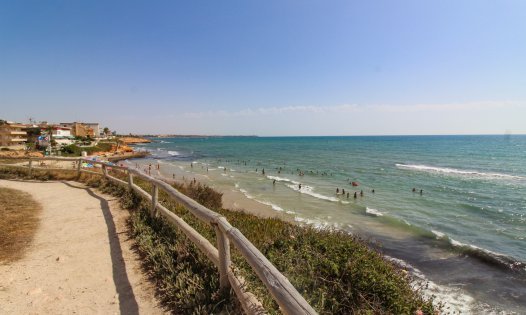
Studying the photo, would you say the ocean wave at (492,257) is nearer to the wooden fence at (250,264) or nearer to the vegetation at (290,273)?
the vegetation at (290,273)

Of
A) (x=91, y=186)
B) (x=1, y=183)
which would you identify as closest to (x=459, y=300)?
(x=91, y=186)

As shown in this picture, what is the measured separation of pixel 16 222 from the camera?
7.06 metres

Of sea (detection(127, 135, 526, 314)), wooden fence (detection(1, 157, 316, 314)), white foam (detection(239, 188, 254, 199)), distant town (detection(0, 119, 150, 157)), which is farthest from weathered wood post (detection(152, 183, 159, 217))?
distant town (detection(0, 119, 150, 157))

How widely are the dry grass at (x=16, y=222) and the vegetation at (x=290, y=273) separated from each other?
2.13 metres

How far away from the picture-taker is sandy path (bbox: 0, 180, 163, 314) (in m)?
3.86

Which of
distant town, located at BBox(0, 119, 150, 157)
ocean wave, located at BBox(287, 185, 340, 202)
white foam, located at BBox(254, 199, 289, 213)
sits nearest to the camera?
white foam, located at BBox(254, 199, 289, 213)

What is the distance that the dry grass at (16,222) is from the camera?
545 cm

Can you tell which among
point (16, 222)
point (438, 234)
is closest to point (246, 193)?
point (438, 234)

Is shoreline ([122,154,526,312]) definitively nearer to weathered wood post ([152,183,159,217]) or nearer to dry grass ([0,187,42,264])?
weathered wood post ([152,183,159,217])

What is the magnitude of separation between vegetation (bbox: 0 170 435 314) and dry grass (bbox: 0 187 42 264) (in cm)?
213

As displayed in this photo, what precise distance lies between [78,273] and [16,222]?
396cm

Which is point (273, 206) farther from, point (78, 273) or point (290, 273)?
point (78, 273)

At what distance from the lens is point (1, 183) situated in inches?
486

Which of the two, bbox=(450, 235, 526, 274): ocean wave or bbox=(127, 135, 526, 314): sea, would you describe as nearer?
bbox=(127, 135, 526, 314): sea
